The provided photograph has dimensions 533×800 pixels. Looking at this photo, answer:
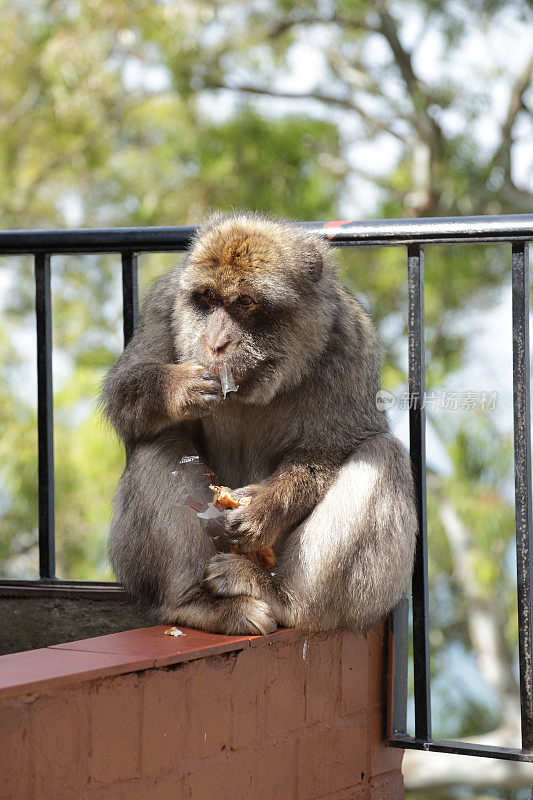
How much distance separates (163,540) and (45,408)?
0.56 meters

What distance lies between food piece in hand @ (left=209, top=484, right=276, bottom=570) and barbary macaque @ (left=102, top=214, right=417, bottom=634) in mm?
24

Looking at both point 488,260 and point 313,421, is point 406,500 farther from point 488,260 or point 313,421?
point 488,260

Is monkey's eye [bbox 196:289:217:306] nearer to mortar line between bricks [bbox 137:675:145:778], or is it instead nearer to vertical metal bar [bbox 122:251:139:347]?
vertical metal bar [bbox 122:251:139:347]

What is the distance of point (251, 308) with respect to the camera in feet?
7.98

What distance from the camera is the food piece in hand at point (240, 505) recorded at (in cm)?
238

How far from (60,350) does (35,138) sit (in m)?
2.81

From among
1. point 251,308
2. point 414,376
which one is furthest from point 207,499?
point 414,376

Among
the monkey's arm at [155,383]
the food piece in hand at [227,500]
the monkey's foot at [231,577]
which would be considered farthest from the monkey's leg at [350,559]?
the monkey's arm at [155,383]

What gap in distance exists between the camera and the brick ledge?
164 cm

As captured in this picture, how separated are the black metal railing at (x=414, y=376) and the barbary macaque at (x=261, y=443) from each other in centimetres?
10

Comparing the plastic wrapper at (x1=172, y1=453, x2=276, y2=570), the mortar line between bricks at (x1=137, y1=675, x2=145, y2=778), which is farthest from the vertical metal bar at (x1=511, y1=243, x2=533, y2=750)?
the mortar line between bricks at (x1=137, y1=675, x2=145, y2=778)

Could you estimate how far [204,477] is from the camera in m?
2.48

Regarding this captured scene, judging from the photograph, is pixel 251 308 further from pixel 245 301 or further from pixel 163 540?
pixel 163 540

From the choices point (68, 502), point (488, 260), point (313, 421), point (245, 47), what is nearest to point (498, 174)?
point (488, 260)
